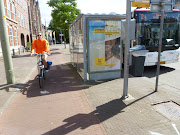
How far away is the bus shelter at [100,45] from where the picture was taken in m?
5.65

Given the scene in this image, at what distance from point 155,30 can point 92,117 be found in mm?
6196

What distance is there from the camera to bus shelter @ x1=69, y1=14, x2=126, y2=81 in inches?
222

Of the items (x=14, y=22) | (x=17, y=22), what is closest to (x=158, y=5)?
(x=14, y=22)

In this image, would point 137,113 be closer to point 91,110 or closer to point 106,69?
point 91,110

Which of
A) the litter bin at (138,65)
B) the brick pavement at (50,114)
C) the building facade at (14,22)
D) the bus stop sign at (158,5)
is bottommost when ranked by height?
the brick pavement at (50,114)

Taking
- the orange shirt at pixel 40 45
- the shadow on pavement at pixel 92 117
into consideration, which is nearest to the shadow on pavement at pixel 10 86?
the orange shirt at pixel 40 45

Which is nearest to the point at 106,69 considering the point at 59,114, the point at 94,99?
the point at 94,99

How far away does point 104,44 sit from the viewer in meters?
5.98

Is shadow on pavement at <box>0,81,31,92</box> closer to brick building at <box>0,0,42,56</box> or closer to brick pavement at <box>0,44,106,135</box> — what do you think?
brick pavement at <box>0,44,106,135</box>

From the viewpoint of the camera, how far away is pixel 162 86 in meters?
5.27

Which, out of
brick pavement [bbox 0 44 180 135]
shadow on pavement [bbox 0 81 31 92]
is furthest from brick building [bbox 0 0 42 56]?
brick pavement [bbox 0 44 180 135]

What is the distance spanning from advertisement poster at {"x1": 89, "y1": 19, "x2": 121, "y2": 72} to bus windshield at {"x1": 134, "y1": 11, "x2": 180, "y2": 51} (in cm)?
205

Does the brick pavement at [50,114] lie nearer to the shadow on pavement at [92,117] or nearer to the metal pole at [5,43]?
the shadow on pavement at [92,117]

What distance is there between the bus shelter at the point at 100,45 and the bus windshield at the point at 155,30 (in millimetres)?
2014
